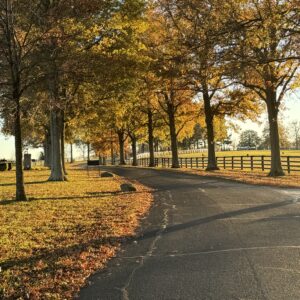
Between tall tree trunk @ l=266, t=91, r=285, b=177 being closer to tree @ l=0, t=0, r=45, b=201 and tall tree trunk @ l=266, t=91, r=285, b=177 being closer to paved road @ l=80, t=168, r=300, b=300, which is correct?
paved road @ l=80, t=168, r=300, b=300

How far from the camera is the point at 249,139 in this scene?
17762cm

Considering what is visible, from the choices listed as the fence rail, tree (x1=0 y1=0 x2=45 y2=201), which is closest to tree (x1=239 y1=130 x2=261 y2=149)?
the fence rail

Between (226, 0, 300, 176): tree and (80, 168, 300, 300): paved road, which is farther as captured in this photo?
(226, 0, 300, 176): tree

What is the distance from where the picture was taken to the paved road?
211 inches

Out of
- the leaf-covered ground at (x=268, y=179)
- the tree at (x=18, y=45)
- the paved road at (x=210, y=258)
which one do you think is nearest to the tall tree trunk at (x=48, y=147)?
the leaf-covered ground at (x=268, y=179)

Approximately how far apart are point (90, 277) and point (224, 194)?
32.6ft

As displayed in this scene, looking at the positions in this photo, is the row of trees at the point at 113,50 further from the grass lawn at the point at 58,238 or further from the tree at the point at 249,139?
the tree at the point at 249,139

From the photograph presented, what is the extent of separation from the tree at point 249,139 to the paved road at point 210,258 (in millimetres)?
169608

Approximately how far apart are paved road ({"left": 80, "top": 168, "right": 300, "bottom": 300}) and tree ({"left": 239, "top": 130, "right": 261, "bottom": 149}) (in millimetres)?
169608

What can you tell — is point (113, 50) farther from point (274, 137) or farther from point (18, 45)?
point (274, 137)

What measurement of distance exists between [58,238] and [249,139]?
174 m

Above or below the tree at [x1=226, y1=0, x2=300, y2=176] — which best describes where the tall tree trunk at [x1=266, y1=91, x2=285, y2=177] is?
below

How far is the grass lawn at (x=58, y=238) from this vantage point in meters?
5.97

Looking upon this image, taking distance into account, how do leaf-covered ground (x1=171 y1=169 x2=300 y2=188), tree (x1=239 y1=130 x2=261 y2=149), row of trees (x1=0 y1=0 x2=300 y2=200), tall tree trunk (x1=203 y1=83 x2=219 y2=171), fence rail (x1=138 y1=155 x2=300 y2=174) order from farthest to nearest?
1. tree (x1=239 y1=130 x2=261 y2=149)
2. tall tree trunk (x1=203 y1=83 x2=219 y2=171)
3. fence rail (x1=138 y1=155 x2=300 y2=174)
4. leaf-covered ground (x1=171 y1=169 x2=300 y2=188)
5. row of trees (x1=0 y1=0 x2=300 y2=200)
